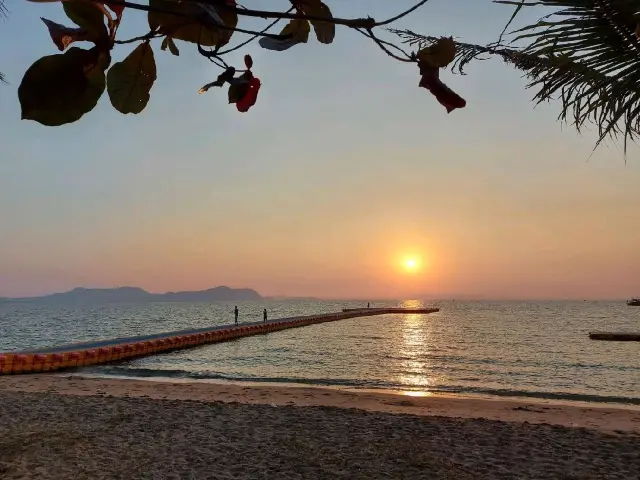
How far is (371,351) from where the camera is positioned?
31.9m

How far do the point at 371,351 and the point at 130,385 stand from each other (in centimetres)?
1941

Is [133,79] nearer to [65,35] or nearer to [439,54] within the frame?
[65,35]

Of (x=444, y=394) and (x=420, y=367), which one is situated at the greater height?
(x=444, y=394)

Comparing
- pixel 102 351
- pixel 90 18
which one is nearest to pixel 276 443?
pixel 90 18

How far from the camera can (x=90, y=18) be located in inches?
26.5

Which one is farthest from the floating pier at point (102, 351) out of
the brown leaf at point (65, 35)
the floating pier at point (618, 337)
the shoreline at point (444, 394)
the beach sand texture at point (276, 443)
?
the floating pier at point (618, 337)

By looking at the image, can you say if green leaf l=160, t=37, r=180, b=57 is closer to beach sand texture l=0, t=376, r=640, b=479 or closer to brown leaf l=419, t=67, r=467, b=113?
brown leaf l=419, t=67, r=467, b=113

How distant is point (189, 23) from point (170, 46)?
216 mm

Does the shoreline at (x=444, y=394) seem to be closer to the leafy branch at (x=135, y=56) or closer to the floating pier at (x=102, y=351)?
the floating pier at (x=102, y=351)

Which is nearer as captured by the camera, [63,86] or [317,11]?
[63,86]

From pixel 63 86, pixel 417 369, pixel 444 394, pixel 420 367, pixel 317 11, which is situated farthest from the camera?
pixel 420 367

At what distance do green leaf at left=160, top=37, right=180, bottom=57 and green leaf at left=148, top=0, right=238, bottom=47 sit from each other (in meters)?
0.14

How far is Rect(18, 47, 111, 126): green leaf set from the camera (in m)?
0.62

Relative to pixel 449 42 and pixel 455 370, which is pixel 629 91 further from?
pixel 455 370
